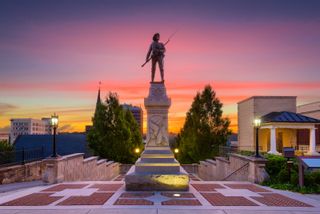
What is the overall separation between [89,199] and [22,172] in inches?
356

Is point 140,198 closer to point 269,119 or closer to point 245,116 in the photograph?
point 269,119

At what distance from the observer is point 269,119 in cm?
3538

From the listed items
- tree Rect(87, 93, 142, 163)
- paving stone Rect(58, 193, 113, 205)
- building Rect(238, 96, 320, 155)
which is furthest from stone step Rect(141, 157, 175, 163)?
tree Rect(87, 93, 142, 163)

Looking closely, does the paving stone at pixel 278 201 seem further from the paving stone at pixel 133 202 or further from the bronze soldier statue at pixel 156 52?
the bronze soldier statue at pixel 156 52

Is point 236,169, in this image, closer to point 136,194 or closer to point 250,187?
point 250,187

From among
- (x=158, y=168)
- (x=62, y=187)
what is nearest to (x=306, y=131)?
(x=158, y=168)

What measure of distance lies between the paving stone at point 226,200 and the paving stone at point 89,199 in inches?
142

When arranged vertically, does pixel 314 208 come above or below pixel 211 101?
below

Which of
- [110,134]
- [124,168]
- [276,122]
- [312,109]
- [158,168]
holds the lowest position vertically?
[124,168]

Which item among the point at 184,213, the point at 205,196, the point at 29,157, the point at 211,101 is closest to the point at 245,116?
the point at 211,101

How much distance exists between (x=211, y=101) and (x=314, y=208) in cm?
2651

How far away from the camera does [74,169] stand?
20.8 m

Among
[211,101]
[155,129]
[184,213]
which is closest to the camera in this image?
[184,213]

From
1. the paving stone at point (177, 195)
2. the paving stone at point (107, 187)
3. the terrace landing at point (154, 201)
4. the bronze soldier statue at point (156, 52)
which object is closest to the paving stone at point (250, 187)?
the terrace landing at point (154, 201)
